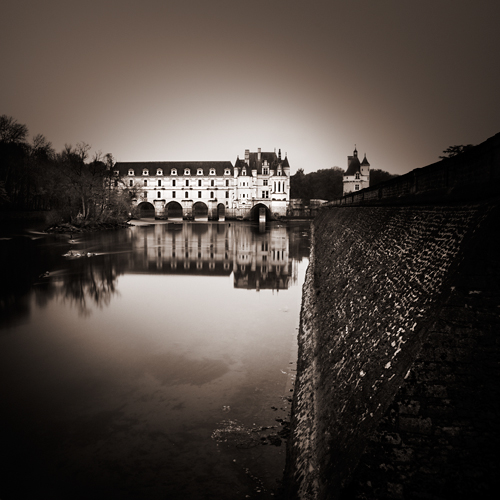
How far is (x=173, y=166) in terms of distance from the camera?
76.6 meters

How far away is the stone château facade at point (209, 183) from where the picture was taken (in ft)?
230

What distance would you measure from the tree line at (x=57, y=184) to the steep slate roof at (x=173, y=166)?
2146cm

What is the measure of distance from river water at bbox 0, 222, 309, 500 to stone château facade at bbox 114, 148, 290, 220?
182 ft

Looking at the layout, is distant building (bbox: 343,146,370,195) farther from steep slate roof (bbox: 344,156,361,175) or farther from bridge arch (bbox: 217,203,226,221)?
bridge arch (bbox: 217,203,226,221)

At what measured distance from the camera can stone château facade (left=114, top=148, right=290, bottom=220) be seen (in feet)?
230

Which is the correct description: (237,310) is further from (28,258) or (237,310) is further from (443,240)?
(28,258)

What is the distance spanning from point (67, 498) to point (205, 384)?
3.03 meters

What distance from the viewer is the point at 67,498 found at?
4.39 m

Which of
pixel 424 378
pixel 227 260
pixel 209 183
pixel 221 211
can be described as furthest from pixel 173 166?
pixel 424 378

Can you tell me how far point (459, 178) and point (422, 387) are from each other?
10.5 feet

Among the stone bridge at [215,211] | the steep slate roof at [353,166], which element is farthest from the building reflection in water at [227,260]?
the steep slate roof at [353,166]

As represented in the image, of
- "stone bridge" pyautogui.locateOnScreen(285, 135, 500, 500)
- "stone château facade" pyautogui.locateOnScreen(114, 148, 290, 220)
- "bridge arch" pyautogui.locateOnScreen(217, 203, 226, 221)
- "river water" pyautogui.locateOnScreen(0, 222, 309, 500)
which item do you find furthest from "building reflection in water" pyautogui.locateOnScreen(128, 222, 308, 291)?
"bridge arch" pyautogui.locateOnScreen(217, 203, 226, 221)

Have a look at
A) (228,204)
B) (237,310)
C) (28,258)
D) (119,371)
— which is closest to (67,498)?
(119,371)

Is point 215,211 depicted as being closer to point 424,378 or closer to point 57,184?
point 57,184
